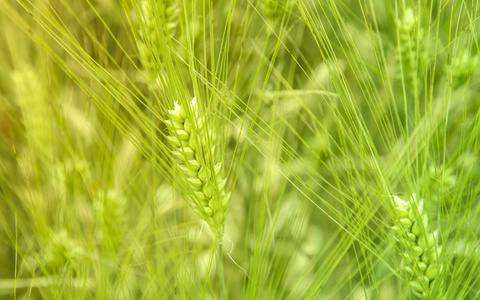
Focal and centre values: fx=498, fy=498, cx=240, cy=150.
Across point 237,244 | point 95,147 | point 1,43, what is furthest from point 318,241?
point 1,43

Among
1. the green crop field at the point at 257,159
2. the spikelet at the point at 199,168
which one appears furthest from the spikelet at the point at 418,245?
the spikelet at the point at 199,168

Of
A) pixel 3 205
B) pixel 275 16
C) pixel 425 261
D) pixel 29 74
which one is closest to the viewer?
pixel 425 261

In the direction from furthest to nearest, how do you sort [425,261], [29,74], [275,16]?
[29,74] → [275,16] → [425,261]

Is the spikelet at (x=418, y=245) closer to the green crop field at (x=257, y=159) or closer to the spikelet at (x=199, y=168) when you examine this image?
the green crop field at (x=257, y=159)

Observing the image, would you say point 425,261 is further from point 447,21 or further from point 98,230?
point 98,230

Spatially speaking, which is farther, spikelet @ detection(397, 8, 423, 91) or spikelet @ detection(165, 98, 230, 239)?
spikelet @ detection(397, 8, 423, 91)

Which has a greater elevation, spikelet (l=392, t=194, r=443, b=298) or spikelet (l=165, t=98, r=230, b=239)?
spikelet (l=165, t=98, r=230, b=239)

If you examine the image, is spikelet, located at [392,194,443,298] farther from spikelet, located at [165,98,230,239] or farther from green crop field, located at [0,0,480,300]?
spikelet, located at [165,98,230,239]

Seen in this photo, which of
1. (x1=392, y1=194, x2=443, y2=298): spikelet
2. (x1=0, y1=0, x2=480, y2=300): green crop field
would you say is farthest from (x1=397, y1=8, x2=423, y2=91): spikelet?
(x1=392, y1=194, x2=443, y2=298): spikelet
